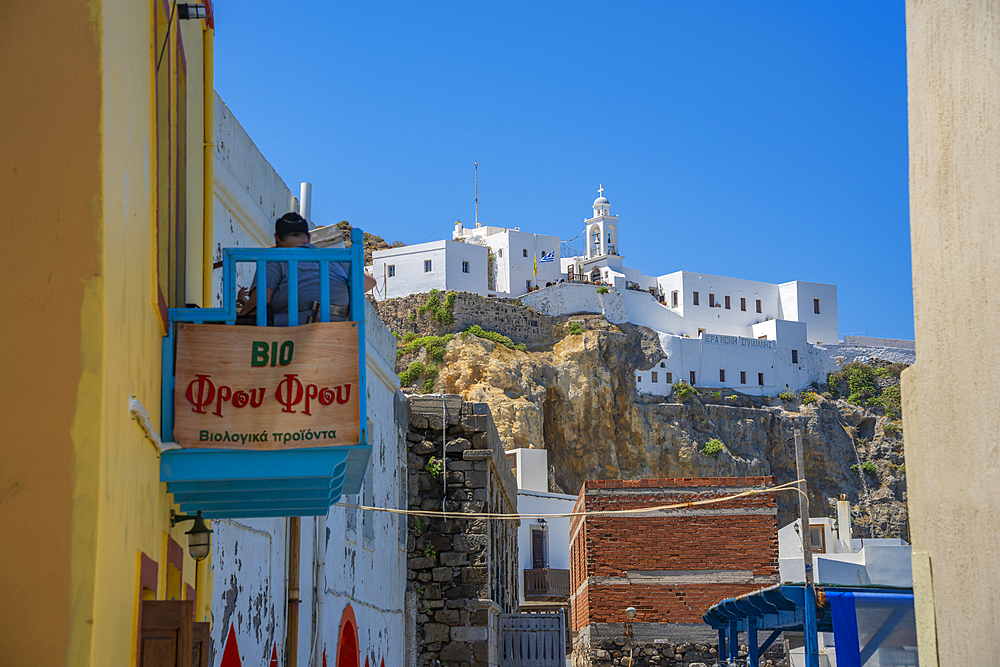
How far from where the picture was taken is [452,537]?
1443 cm

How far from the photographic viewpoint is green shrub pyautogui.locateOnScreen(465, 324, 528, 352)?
5709 centimetres

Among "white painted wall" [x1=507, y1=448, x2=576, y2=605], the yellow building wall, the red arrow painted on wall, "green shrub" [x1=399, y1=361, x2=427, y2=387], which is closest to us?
the yellow building wall

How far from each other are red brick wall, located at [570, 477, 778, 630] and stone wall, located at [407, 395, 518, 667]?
8.51 meters

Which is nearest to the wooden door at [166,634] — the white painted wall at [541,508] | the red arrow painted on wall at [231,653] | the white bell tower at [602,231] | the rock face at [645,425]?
the red arrow painted on wall at [231,653]

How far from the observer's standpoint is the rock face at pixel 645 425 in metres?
53.8

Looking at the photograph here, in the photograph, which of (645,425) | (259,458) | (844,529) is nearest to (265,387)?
(259,458)

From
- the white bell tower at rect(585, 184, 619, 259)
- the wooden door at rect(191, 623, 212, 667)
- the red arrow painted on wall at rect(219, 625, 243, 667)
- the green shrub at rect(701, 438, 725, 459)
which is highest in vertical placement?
the white bell tower at rect(585, 184, 619, 259)

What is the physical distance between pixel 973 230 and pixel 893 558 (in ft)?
69.6

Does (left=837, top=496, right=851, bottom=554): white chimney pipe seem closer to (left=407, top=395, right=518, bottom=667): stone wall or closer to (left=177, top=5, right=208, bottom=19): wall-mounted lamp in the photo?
(left=407, top=395, right=518, bottom=667): stone wall

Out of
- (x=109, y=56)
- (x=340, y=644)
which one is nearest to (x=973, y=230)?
(x=109, y=56)

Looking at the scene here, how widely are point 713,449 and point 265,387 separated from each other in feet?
192

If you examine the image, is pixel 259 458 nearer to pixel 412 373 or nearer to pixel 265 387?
pixel 265 387

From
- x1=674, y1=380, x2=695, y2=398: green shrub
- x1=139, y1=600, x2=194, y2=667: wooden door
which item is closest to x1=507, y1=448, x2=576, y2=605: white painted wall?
x1=674, y1=380, x2=695, y2=398: green shrub

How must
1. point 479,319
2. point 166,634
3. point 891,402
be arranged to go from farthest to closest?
1. point 891,402
2. point 479,319
3. point 166,634
